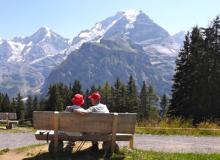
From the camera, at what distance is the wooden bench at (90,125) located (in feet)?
40.3

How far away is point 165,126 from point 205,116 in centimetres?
2271

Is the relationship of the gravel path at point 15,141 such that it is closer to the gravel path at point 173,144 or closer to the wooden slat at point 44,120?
the gravel path at point 173,144

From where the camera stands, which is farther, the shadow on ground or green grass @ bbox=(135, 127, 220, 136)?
green grass @ bbox=(135, 127, 220, 136)

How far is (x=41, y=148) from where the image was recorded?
537 inches

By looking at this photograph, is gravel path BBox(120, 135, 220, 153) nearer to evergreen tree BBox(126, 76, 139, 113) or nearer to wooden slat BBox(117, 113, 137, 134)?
wooden slat BBox(117, 113, 137, 134)

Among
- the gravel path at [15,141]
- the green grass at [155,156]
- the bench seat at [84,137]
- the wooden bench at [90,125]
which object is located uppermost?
the wooden bench at [90,125]

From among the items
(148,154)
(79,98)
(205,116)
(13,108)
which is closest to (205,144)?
(148,154)

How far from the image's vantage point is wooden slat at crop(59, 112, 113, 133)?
12.3 metres

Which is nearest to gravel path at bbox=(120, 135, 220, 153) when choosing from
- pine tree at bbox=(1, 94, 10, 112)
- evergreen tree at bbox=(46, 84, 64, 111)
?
evergreen tree at bbox=(46, 84, 64, 111)

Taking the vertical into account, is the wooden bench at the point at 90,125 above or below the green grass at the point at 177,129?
above

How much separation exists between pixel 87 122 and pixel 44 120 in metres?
1.14

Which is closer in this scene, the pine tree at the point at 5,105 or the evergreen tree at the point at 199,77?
the evergreen tree at the point at 199,77

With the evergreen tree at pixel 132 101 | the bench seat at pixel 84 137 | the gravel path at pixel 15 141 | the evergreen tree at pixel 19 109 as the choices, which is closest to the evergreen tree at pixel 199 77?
the gravel path at pixel 15 141

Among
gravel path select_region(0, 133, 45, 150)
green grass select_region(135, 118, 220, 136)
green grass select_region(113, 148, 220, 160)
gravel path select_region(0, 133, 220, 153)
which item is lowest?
gravel path select_region(0, 133, 45, 150)
